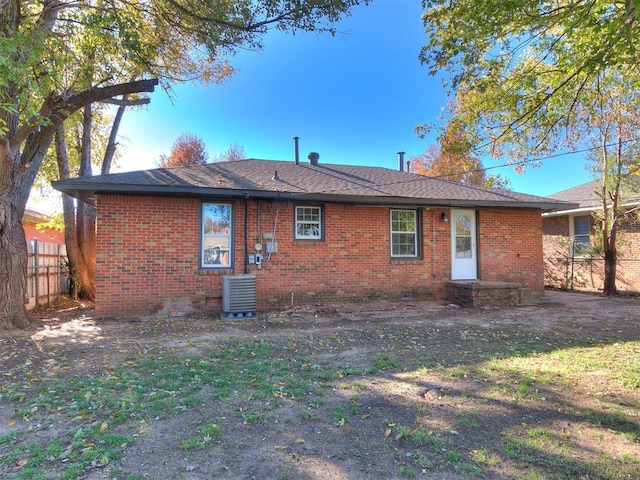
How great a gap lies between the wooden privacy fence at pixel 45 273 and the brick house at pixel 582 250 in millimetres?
15628

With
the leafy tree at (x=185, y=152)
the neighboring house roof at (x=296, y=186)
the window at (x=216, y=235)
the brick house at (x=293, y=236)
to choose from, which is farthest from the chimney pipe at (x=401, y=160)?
the leafy tree at (x=185, y=152)

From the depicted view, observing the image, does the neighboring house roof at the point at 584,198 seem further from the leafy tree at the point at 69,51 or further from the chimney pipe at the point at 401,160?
the leafy tree at the point at 69,51

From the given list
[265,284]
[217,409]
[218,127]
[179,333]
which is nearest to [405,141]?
[218,127]

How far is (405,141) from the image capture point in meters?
16.9

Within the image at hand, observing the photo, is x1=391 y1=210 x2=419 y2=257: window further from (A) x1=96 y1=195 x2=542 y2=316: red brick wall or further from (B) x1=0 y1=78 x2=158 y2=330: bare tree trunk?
(B) x1=0 y1=78 x2=158 y2=330: bare tree trunk

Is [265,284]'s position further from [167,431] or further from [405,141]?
[405,141]

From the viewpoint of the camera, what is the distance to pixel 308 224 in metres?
9.41

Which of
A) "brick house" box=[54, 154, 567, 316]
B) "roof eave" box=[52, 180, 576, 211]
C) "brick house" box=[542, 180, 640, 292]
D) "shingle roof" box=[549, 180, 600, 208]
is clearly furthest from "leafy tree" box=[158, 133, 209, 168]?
"shingle roof" box=[549, 180, 600, 208]

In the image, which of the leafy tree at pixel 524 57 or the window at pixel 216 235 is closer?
the leafy tree at pixel 524 57

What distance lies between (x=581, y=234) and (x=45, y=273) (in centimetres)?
1835

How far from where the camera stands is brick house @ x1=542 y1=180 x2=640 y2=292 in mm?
12664

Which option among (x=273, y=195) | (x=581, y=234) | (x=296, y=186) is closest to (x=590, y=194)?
(x=581, y=234)

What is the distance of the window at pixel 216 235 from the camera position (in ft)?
28.6

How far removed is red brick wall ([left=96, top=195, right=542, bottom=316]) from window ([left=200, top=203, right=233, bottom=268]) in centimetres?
18
